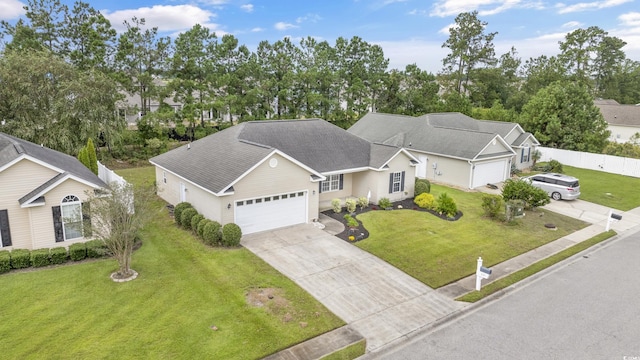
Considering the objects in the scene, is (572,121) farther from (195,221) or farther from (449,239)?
(195,221)

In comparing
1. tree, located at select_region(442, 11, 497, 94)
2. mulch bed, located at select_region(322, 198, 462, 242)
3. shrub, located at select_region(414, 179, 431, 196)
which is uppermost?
tree, located at select_region(442, 11, 497, 94)

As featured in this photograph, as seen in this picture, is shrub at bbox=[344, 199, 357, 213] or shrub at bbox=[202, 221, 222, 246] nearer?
shrub at bbox=[202, 221, 222, 246]

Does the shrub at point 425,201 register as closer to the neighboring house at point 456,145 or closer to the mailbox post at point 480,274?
the neighboring house at point 456,145

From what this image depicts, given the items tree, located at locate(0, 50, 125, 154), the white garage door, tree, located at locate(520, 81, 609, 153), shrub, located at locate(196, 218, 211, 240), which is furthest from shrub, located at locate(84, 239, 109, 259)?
tree, located at locate(520, 81, 609, 153)

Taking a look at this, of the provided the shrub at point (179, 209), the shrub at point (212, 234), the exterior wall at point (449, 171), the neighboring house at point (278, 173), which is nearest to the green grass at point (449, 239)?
the neighboring house at point (278, 173)

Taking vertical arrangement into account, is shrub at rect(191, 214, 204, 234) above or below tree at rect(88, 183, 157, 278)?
below

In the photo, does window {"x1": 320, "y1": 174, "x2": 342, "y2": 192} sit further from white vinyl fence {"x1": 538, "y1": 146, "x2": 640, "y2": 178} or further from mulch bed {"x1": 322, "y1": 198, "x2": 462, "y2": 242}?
white vinyl fence {"x1": 538, "y1": 146, "x2": 640, "y2": 178}

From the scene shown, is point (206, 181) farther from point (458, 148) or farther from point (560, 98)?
point (560, 98)
